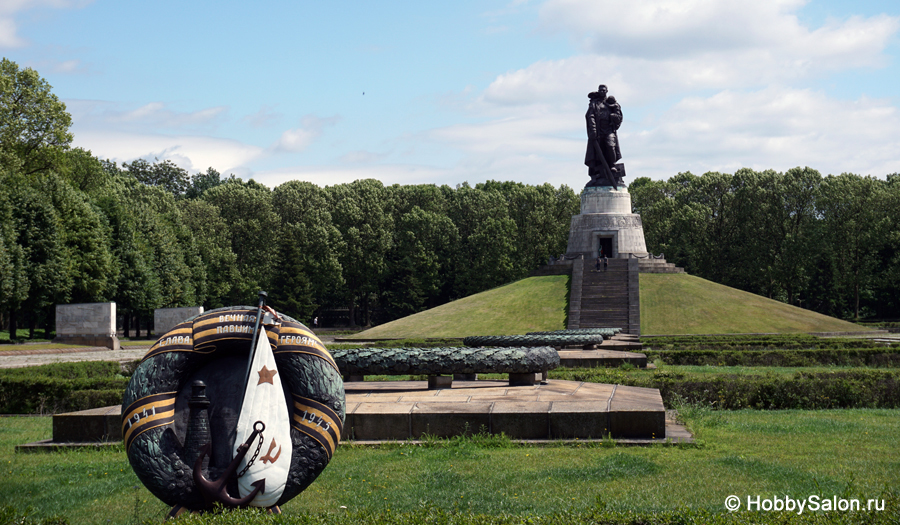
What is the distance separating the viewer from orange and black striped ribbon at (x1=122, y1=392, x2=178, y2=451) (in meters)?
5.60

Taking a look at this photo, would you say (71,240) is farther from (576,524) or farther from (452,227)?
(576,524)

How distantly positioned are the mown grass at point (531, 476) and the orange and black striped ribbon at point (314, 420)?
0.59 meters

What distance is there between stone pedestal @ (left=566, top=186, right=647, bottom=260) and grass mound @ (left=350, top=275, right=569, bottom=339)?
3.61 metres

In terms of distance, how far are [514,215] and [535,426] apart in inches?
2337

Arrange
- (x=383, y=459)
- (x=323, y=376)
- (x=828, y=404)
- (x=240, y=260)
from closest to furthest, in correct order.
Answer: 1. (x=323, y=376)
2. (x=383, y=459)
3. (x=828, y=404)
4. (x=240, y=260)

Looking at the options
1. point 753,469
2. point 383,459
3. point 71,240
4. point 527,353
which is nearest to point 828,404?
point 527,353

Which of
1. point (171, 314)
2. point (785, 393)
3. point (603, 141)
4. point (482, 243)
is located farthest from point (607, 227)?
point (785, 393)

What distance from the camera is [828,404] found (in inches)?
492

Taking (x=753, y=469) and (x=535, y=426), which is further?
(x=535, y=426)

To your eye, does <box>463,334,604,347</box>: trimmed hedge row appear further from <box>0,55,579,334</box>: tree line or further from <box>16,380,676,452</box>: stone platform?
<box>0,55,579,334</box>: tree line

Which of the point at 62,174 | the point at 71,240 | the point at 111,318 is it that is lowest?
the point at 111,318

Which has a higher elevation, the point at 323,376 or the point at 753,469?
the point at 323,376

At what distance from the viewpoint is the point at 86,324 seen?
3422 centimetres

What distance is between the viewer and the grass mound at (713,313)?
36.2 metres
